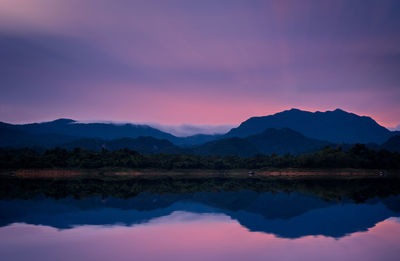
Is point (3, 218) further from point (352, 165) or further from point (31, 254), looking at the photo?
point (352, 165)

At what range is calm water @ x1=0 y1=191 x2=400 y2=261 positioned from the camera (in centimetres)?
1259

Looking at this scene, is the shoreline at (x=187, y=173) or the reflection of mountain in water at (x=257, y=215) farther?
the shoreline at (x=187, y=173)

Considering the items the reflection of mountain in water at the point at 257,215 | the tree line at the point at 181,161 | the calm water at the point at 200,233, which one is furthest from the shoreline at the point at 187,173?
the calm water at the point at 200,233

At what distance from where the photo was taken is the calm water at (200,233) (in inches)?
496

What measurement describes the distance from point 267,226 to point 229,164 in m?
100

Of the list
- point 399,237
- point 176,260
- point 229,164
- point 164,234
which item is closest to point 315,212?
point 399,237

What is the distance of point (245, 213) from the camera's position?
23.3 meters

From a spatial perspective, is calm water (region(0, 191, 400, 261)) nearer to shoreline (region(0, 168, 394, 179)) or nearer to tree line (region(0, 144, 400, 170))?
shoreline (region(0, 168, 394, 179))

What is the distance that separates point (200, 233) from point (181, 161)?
9912 centimetres

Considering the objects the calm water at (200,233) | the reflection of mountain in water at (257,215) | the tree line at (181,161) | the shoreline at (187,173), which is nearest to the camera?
the calm water at (200,233)

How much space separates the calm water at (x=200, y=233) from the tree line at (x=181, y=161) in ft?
256

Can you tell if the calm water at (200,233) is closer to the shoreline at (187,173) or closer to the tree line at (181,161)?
the shoreline at (187,173)

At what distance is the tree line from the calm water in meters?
78.0

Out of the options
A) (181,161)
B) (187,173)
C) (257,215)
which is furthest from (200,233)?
(181,161)
